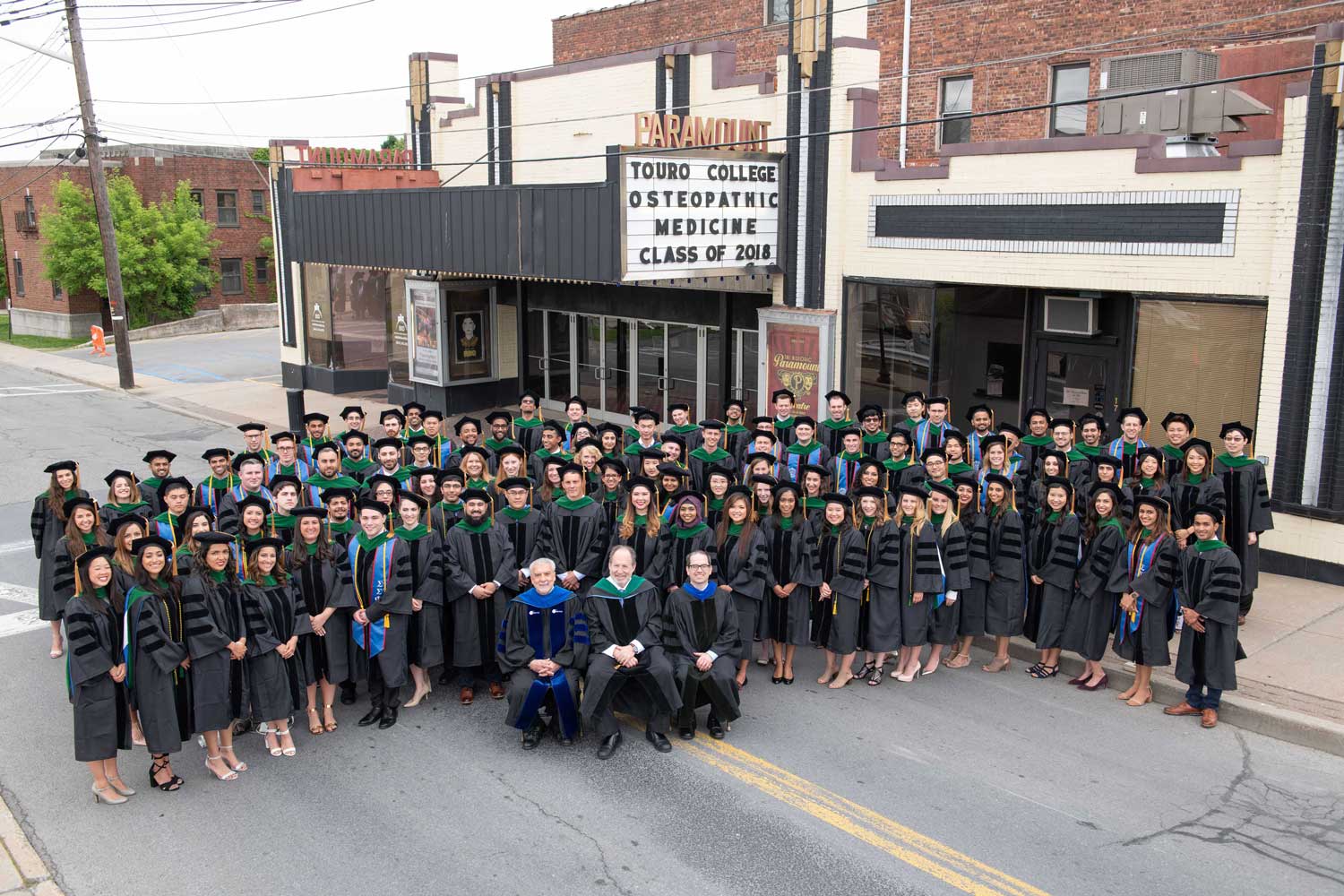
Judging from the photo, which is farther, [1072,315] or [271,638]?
[1072,315]

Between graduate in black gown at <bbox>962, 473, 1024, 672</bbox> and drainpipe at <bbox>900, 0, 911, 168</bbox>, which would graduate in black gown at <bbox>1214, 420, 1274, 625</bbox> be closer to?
graduate in black gown at <bbox>962, 473, 1024, 672</bbox>

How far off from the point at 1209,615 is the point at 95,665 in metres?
7.70

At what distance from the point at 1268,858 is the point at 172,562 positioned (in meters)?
7.12

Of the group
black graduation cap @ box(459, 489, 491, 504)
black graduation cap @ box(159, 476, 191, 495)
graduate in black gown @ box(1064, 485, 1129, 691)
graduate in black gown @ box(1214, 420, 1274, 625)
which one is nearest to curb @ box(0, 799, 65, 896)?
black graduation cap @ box(159, 476, 191, 495)

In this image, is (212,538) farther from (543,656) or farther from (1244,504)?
(1244,504)

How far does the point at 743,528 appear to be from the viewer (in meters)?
9.65

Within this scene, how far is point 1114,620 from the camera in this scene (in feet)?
31.0

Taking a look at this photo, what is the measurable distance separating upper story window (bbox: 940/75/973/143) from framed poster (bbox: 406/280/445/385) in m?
10.3

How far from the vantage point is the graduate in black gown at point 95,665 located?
745 centimetres

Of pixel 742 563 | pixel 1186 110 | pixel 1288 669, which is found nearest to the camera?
pixel 742 563

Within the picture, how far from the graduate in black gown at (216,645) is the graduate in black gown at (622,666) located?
7.96 feet

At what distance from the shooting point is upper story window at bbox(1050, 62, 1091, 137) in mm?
20906

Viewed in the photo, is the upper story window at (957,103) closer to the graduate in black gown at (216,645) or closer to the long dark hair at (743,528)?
the long dark hair at (743,528)

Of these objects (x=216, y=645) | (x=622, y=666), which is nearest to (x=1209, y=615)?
(x=622, y=666)
